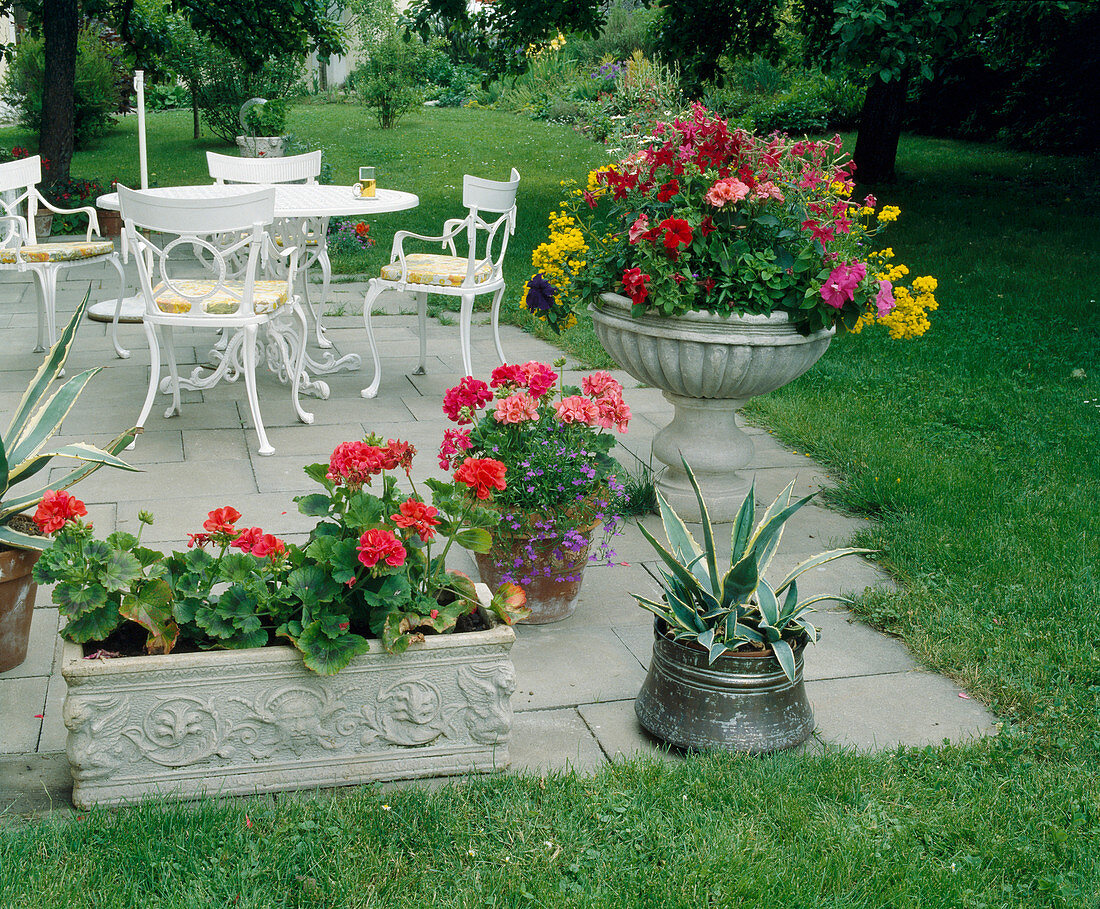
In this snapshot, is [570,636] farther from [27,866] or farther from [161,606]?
[27,866]

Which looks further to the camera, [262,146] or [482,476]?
[262,146]

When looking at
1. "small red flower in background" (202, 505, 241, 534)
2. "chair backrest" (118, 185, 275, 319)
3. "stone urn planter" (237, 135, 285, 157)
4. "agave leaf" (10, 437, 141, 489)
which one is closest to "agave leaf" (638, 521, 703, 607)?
"small red flower in background" (202, 505, 241, 534)

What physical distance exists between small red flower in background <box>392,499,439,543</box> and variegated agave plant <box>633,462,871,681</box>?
1.64 ft

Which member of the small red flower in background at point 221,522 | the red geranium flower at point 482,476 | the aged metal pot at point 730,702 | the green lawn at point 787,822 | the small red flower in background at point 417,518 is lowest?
the green lawn at point 787,822

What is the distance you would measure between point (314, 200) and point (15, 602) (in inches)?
124

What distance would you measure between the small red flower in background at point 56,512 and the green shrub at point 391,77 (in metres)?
18.5

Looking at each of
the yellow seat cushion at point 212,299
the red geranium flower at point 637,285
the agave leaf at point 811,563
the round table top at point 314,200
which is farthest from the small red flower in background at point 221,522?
the round table top at point 314,200

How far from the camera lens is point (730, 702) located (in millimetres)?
2418

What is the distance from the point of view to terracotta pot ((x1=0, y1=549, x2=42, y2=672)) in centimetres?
264

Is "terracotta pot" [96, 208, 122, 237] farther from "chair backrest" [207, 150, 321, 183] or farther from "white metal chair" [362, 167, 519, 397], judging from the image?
"white metal chair" [362, 167, 519, 397]

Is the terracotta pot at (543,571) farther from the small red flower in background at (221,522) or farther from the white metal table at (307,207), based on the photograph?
the white metal table at (307,207)

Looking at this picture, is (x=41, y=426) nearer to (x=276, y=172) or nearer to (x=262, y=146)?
(x=276, y=172)

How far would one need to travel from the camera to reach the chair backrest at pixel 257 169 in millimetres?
6414

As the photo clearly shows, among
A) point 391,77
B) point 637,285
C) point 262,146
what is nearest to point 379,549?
point 637,285
